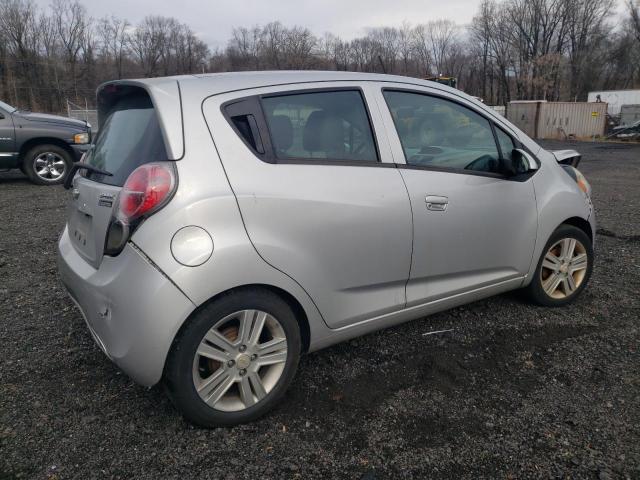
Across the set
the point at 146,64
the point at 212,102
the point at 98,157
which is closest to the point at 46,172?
the point at 98,157

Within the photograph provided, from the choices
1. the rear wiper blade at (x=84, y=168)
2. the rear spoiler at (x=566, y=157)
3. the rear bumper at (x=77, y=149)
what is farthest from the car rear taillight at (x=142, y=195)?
the rear bumper at (x=77, y=149)

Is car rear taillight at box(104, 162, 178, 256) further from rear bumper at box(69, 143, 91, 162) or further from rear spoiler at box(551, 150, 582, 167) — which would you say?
rear bumper at box(69, 143, 91, 162)

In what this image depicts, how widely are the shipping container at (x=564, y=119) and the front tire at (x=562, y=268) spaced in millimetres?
30617

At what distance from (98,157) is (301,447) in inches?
72.7

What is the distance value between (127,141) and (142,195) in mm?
502

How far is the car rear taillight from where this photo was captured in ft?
7.03

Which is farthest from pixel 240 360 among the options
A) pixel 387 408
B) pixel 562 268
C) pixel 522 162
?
pixel 562 268

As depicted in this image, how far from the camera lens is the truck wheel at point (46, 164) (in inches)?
374

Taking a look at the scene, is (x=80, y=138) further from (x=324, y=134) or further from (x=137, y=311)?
(x=137, y=311)

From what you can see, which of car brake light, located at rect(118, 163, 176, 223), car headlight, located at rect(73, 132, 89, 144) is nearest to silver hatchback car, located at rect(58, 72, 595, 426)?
car brake light, located at rect(118, 163, 176, 223)

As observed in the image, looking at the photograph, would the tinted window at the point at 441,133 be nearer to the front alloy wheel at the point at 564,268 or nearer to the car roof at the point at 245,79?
the car roof at the point at 245,79

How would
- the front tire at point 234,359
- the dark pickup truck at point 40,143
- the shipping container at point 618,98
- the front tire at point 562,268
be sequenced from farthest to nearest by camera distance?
1. the shipping container at point 618,98
2. the dark pickup truck at point 40,143
3. the front tire at point 562,268
4. the front tire at point 234,359

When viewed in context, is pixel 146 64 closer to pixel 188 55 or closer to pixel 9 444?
pixel 188 55

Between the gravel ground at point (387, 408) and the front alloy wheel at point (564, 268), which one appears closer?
the gravel ground at point (387, 408)
